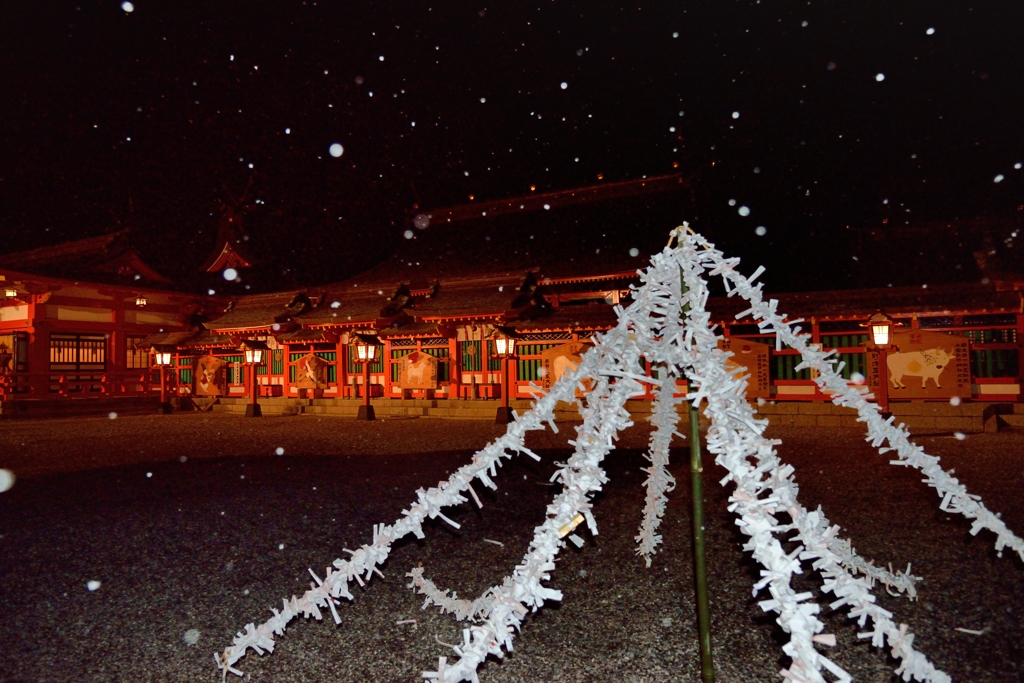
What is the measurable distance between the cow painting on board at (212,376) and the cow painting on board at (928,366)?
22.9 m

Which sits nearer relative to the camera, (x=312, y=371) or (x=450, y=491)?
A: (x=450, y=491)

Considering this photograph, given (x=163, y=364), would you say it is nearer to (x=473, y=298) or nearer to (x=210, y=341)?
(x=210, y=341)

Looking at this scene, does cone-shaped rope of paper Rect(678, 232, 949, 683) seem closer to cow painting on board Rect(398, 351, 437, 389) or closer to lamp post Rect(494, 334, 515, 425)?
lamp post Rect(494, 334, 515, 425)

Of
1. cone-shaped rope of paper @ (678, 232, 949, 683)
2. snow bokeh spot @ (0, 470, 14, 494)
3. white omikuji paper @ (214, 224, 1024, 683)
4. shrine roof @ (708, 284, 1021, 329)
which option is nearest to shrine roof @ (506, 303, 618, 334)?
shrine roof @ (708, 284, 1021, 329)

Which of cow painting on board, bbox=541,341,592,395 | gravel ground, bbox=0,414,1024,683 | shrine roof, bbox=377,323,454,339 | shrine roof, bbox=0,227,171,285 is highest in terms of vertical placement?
shrine roof, bbox=0,227,171,285

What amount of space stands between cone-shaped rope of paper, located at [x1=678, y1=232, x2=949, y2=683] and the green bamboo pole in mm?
208

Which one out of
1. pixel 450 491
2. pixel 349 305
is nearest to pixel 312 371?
pixel 349 305

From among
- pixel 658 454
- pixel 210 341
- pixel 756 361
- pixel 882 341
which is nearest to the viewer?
pixel 658 454

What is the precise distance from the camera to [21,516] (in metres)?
6.50

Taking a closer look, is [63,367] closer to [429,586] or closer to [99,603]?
[99,603]

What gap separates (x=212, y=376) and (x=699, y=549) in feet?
84.2

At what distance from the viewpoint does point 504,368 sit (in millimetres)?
16469

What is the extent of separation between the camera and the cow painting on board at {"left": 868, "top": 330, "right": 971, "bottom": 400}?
1451cm

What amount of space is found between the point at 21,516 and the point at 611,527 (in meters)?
6.18
